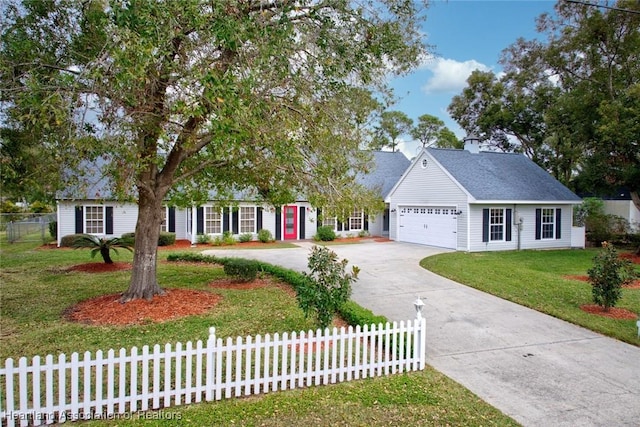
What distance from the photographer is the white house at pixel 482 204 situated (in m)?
18.3

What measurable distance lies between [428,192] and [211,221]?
11.2 meters

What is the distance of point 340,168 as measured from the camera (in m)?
8.12

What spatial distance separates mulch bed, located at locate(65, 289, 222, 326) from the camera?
24.4 feet

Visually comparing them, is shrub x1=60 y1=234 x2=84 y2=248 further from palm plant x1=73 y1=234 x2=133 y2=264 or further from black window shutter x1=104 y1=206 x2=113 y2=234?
palm plant x1=73 y1=234 x2=133 y2=264

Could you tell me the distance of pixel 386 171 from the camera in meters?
28.0

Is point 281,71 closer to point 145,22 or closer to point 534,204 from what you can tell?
point 145,22

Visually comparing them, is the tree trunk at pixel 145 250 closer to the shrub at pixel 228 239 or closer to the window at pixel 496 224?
the shrub at pixel 228 239

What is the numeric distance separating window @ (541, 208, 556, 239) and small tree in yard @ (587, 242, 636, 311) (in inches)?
486

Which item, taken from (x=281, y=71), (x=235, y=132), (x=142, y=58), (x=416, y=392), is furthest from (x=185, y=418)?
(x=281, y=71)

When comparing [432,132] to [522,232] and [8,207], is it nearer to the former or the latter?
[522,232]

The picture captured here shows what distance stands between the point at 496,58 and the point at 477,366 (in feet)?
79.9

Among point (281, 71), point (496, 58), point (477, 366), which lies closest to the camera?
point (477, 366)

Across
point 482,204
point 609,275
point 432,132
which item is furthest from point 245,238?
point 432,132

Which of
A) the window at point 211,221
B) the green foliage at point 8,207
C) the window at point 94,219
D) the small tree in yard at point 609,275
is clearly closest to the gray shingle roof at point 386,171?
the window at point 211,221
